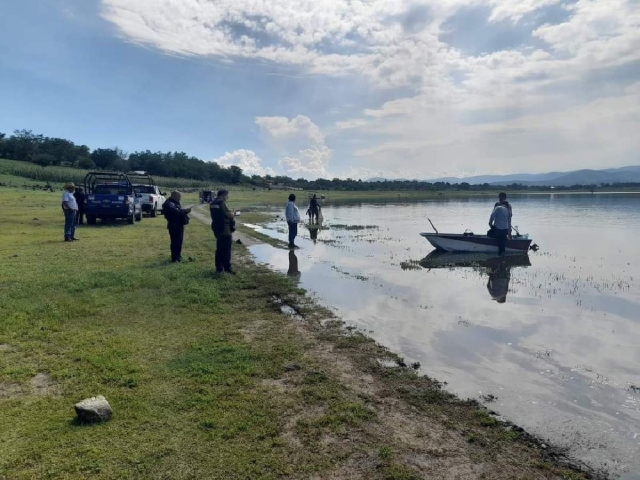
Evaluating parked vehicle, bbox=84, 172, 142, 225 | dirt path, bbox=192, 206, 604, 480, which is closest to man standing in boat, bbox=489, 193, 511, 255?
dirt path, bbox=192, 206, 604, 480

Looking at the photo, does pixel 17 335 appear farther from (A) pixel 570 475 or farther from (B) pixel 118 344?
(A) pixel 570 475

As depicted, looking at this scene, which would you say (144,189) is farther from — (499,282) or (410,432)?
(410,432)

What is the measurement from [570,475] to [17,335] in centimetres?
721

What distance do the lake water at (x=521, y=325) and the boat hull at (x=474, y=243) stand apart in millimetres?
862

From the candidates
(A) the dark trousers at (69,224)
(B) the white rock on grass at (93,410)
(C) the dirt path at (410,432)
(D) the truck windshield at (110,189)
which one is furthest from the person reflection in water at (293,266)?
(D) the truck windshield at (110,189)

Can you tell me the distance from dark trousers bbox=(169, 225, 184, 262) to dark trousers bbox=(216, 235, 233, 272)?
1964 mm

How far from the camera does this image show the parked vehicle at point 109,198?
2146cm

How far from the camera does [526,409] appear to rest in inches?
205

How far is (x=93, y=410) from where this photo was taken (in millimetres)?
4227

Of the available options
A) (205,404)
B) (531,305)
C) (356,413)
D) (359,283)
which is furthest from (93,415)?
(531,305)

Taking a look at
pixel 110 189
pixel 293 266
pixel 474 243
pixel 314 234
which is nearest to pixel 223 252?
pixel 293 266

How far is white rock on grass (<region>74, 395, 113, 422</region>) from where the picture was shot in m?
4.21

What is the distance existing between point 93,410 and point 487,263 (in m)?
14.8

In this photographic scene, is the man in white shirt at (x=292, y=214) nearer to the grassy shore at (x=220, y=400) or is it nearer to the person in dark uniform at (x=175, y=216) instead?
the person in dark uniform at (x=175, y=216)
